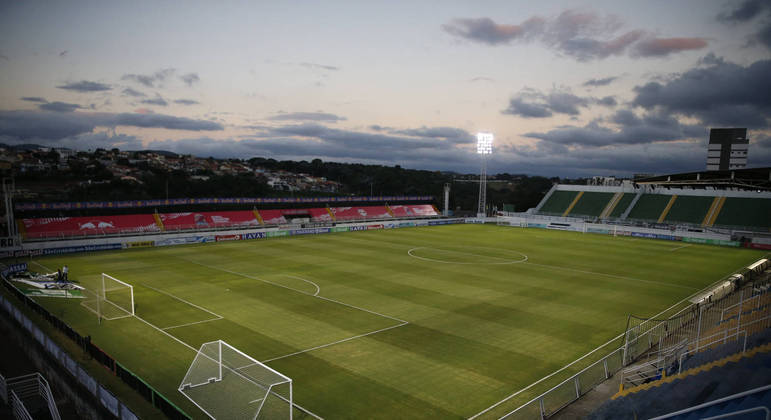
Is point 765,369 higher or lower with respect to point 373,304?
higher

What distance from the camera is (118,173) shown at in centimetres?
9231

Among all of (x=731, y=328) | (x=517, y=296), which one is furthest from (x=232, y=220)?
(x=731, y=328)

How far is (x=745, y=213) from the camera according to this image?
173ft

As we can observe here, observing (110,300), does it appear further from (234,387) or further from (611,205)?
(611,205)

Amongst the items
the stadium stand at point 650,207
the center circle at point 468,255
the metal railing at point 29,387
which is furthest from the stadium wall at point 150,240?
the stadium stand at point 650,207

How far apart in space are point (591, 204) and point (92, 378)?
66484 mm

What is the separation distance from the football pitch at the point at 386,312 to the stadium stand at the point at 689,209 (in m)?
17.5

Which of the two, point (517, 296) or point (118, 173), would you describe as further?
point (118, 173)

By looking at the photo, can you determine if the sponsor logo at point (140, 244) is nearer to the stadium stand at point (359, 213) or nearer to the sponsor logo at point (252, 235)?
the sponsor logo at point (252, 235)

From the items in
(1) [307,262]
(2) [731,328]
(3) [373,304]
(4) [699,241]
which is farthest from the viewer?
(4) [699,241]

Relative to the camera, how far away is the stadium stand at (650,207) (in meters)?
58.8

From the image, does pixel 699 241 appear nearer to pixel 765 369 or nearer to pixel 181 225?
pixel 765 369

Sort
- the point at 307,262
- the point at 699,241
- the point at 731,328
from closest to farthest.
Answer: the point at 731,328 < the point at 307,262 < the point at 699,241

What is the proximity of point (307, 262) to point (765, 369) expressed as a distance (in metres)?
26.8
